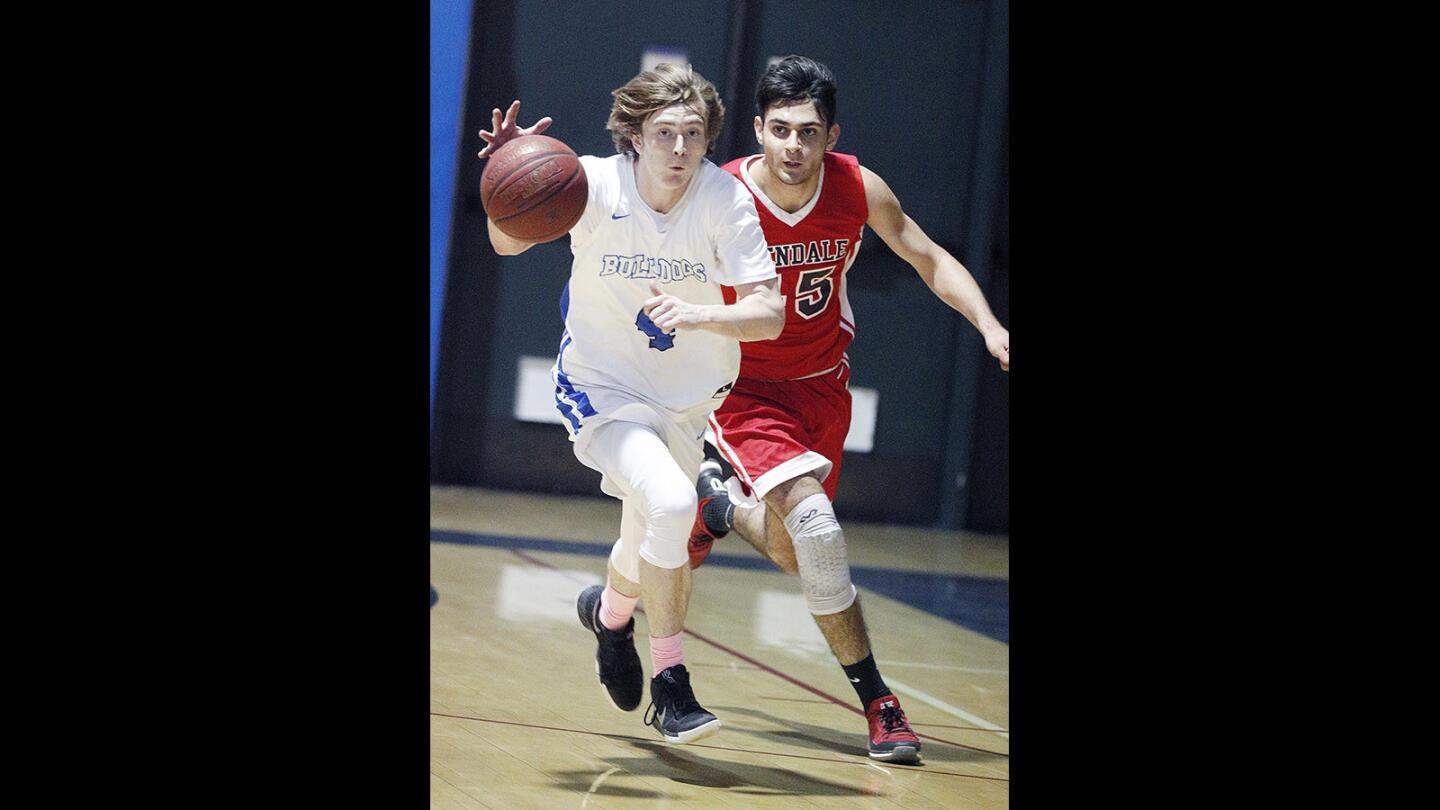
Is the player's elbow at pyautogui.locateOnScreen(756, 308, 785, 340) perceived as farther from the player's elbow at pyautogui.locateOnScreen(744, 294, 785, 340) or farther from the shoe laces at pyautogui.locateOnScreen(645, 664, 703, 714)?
the shoe laces at pyautogui.locateOnScreen(645, 664, 703, 714)

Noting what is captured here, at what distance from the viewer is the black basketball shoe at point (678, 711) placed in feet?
10.7

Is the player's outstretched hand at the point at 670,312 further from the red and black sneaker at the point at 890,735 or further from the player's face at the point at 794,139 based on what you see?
the red and black sneaker at the point at 890,735

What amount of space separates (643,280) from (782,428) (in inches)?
26.6

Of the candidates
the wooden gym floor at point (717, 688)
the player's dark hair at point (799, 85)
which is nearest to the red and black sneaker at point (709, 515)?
the wooden gym floor at point (717, 688)

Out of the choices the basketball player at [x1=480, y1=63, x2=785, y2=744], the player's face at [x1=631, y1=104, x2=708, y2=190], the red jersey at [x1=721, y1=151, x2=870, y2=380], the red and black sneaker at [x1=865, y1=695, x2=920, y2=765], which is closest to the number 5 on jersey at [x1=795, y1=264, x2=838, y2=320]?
the red jersey at [x1=721, y1=151, x2=870, y2=380]

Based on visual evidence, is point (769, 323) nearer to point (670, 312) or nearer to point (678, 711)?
point (670, 312)

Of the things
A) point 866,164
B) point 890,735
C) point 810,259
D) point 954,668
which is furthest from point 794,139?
point 866,164

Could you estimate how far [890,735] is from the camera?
11.5ft

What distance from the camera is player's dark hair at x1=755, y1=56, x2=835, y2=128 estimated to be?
348 centimetres
